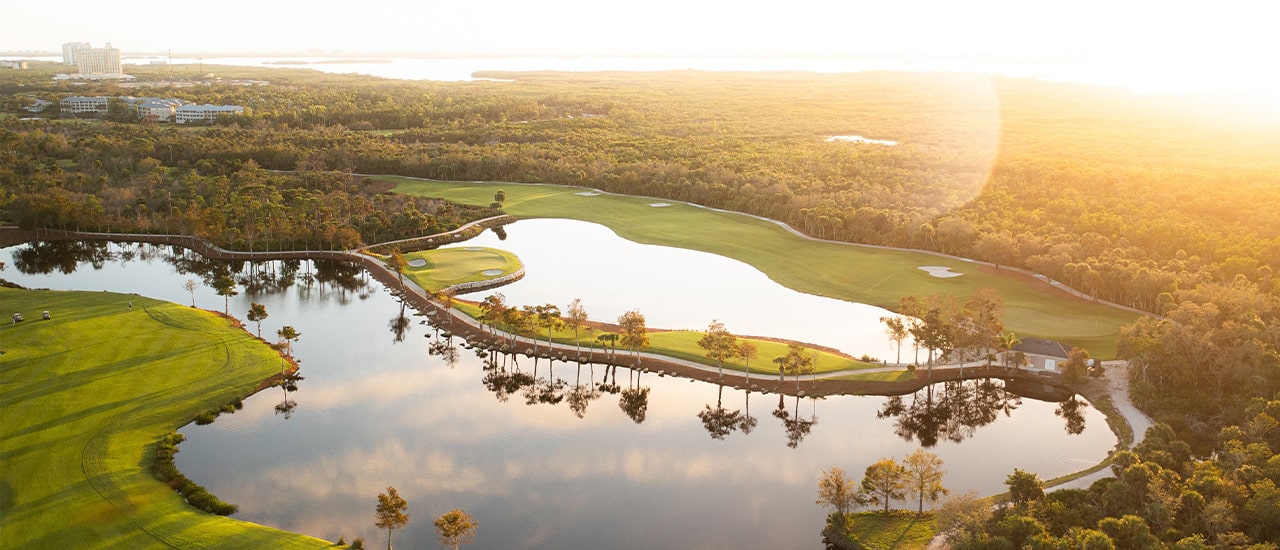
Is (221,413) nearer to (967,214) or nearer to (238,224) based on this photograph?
(238,224)

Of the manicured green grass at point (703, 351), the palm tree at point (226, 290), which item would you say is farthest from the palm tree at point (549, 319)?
the palm tree at point (226, 290)

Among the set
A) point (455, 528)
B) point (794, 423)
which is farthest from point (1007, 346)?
point (455, 528)

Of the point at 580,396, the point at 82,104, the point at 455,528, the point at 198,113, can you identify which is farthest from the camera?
the point at 198,113

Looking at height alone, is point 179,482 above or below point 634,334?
below

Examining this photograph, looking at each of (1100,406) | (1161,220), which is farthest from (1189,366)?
(1161,220)

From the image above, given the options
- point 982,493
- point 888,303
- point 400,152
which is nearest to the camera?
point 982,493

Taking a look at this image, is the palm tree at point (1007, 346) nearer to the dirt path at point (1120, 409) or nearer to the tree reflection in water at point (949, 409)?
the tree reflection in water at point (949, 409)

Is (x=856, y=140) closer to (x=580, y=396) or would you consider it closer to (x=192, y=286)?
(x=192, y=286)
